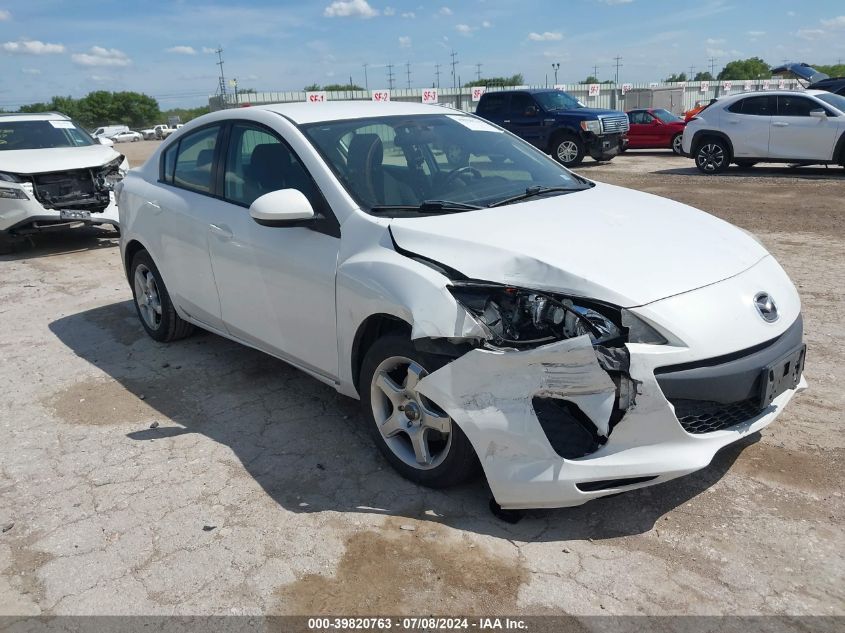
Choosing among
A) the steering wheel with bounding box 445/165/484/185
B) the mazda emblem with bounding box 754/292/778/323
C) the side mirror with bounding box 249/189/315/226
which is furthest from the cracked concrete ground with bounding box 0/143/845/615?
the steering wheel with bounding box 445/165/484/185

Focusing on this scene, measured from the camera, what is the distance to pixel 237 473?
3.70 metres

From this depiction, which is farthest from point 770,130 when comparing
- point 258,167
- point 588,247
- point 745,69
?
point 745,69

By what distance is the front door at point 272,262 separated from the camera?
3.69 metres

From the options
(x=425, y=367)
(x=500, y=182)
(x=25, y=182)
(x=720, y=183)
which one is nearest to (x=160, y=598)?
(x=425, y=367)

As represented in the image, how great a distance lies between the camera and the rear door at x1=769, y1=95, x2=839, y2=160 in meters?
14.0

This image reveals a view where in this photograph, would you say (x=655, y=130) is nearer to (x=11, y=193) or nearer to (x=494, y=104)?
(x=494, y=104)

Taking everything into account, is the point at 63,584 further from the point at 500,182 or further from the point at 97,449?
the point at 500,182

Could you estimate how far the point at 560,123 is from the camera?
58.2 ft

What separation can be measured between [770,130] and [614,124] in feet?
14.1

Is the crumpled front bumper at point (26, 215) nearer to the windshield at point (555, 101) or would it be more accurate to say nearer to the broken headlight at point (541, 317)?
the broken headlight at point (541, 317)

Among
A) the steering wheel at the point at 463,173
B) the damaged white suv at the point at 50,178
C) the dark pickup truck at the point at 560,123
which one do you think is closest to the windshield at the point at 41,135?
the damaged white suv at the point at 50,178

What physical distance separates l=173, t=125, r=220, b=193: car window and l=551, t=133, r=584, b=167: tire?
13.9m

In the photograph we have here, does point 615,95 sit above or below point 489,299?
above

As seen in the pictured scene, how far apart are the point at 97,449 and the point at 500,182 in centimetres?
274
